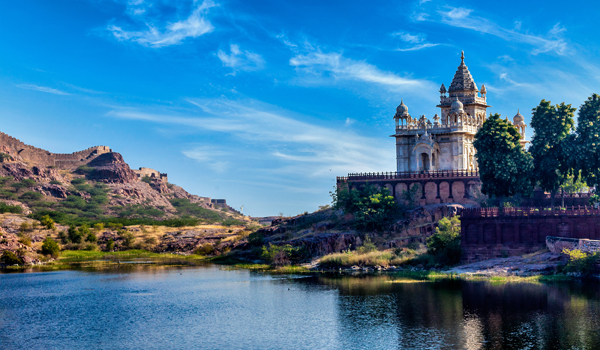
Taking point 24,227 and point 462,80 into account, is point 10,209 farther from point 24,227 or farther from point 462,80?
point 462,80

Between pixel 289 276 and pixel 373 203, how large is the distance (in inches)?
759

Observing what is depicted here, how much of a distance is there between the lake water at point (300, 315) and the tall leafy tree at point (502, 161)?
18.7 meters

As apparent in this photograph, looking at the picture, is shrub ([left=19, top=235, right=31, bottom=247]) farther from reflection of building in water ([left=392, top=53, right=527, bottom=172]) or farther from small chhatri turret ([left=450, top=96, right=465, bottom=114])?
small chhatri turret ([left=450, top=96, right=465, bottom=114])

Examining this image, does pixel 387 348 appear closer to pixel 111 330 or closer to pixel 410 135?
pixel 111 330

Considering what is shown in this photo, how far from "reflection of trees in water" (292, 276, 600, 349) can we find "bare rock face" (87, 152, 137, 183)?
428 feet

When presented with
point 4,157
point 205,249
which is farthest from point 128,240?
point 4,157

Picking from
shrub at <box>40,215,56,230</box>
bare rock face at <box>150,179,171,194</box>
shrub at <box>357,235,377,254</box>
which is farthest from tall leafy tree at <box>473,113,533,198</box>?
bare rock face at <box>150,179,171,194</box>

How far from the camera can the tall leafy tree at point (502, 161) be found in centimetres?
7294

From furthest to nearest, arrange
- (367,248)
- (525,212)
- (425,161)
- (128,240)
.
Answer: (128,240), (425,161), (367,248), (525,212)

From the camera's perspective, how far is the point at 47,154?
579ft

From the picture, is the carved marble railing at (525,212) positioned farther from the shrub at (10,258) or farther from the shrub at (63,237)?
the shrub at (63,237)

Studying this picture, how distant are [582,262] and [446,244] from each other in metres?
15.4

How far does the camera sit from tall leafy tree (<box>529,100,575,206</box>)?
2849 inches

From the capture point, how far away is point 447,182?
8725cm
